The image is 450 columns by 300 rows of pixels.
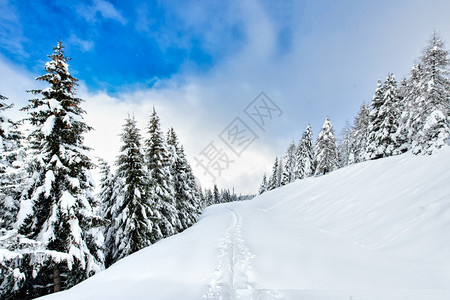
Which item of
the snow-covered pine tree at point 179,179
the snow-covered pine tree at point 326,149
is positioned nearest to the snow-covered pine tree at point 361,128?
the snow-covered pine tree at point 326,149

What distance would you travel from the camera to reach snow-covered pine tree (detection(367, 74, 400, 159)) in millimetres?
24469

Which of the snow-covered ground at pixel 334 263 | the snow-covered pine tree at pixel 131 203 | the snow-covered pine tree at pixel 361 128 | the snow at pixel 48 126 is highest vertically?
the snow-covered pine tree at pixel 361 128

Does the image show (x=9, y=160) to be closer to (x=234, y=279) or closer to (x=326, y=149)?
(x=234, y=279)

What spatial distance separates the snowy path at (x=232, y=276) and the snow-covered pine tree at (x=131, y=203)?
9.02 meters

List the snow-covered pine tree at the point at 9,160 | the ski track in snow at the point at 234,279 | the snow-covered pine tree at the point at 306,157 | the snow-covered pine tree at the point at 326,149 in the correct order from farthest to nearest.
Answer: the snow-covered pine tree at the point at 306,157 < the snow-covered pine tree at the point at 326,149 < the snow-covered pine tree at the point at 9,160 < the ski track in snow at the point at 234,279

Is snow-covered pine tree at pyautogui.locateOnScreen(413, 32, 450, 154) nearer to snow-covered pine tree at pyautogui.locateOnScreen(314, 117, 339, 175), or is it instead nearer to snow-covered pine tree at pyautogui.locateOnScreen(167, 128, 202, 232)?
snow-covered pine tree at pyautogui.locateOnScreen(314, 117, 339, 175)

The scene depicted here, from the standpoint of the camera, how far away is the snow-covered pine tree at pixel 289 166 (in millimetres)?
53691

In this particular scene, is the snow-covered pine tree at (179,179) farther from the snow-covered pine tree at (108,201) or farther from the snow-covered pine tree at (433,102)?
the snow-covered pine tree at (433,102)

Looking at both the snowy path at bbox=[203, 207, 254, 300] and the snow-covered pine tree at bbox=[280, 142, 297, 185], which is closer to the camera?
the snowy path at bbox=[203, 207, 254, 300]

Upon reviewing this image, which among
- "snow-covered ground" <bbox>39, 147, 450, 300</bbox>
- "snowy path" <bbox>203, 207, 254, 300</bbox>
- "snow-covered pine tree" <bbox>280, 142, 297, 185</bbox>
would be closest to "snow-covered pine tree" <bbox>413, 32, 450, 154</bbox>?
"snow-covered ground" <bbox>39, 147, 450, 300</bbox>

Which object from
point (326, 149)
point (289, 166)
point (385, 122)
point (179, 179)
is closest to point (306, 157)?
point (326, 149)

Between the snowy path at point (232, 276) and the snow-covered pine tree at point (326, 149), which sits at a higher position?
the snow-covered pine tree at point (326, 149)

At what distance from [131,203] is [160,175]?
3941 millimetres

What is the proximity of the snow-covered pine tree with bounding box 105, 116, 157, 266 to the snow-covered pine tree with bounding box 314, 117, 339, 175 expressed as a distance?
3312cm
